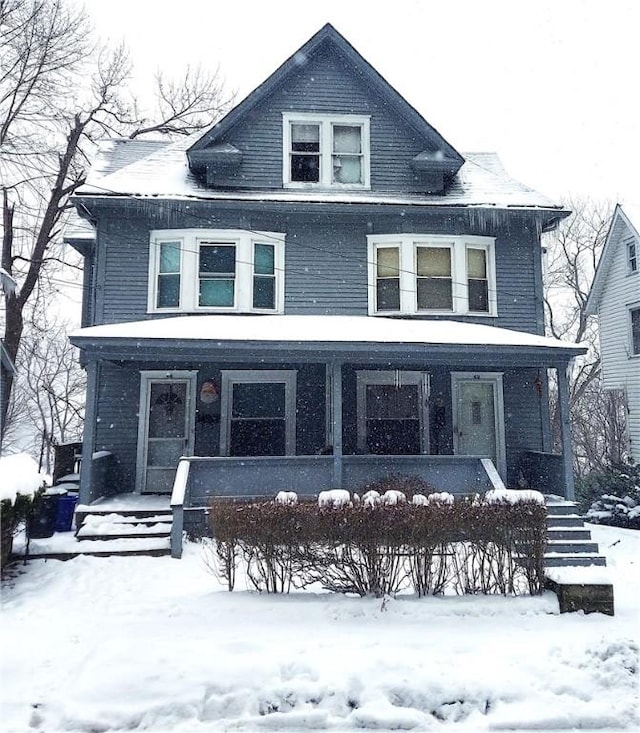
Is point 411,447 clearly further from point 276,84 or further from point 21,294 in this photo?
point 21,294

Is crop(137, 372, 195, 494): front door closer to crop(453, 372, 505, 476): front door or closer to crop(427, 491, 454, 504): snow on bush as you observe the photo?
crop(453, 372, 505, 476): front door

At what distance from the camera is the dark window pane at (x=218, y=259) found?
12.0m

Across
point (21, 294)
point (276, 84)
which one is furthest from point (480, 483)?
point (21, 294)

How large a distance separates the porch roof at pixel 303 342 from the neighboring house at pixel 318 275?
28cm

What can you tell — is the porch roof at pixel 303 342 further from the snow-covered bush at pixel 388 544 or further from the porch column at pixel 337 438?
the snow-covered bush at pixel 388 544

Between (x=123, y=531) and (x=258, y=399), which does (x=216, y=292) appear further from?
(x=123, y=531)

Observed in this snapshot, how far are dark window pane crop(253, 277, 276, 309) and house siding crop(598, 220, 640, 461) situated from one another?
1289 centimetres

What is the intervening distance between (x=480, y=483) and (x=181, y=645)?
240 inches

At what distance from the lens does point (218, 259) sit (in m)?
12.0

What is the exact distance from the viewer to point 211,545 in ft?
29.3

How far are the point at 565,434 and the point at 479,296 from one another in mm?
3684

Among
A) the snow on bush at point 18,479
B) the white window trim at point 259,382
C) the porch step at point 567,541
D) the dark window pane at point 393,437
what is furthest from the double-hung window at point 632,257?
the snow on bush at point 18,479

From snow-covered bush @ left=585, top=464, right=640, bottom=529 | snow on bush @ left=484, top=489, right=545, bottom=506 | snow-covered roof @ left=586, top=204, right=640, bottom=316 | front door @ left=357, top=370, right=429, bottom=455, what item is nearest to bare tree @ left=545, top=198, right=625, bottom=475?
snow-covered roof @ left=586, top=204, right=640, bottom=316

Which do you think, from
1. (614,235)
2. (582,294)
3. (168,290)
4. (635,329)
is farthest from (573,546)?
(582,294)
